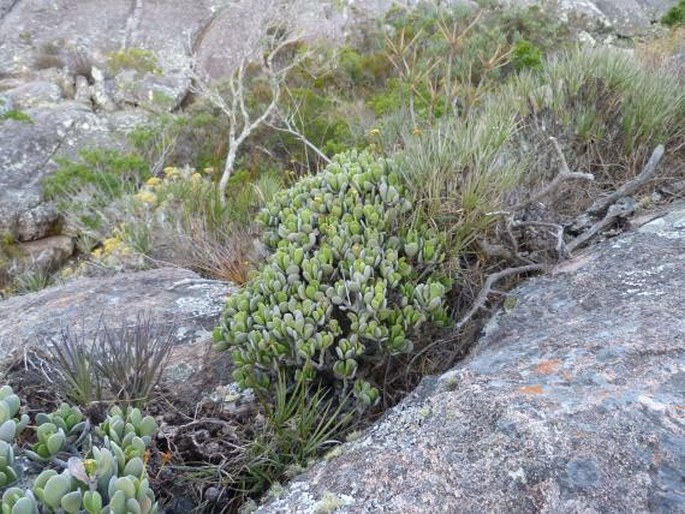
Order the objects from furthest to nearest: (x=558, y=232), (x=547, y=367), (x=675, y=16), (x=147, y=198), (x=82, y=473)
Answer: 1. (x=675, y=16)
2. (x=147, y=198)
3. (x=558, y=232)
4. (x=547, y=367)
5. (x=82, y=473)

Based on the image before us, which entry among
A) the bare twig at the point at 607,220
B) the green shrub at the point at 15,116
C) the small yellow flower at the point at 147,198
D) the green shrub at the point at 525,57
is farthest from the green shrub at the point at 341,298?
the green shrub at the point at 15,116

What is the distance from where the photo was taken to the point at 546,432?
4.98 ft

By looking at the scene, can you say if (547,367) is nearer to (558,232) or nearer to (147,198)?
(558,232)

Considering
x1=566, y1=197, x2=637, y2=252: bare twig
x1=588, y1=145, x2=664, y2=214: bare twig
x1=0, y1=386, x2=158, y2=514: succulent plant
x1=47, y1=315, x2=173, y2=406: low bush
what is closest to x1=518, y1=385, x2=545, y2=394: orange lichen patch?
x1=0, y1=386, x2=158, y2=514: succulent plant

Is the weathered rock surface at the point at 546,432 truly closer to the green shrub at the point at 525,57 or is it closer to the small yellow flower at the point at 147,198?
the small yellow flower at the point at 147,198

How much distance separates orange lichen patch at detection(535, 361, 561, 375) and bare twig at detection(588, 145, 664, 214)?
1.36m

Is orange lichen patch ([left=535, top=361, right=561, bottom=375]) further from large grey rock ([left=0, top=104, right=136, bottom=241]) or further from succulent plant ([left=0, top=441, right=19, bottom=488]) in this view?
large grey rock ([left=0, top=104, right=136, bottom=241])

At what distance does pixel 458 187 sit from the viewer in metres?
2.78

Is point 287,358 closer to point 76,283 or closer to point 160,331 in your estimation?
point 160,331

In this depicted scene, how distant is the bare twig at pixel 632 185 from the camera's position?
107 inches

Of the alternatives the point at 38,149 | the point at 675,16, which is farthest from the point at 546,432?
the point at 675,16

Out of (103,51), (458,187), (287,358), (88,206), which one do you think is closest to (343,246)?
(287,358)

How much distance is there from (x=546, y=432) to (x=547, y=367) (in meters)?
0.32

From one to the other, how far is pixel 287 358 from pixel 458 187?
3.81 ft
